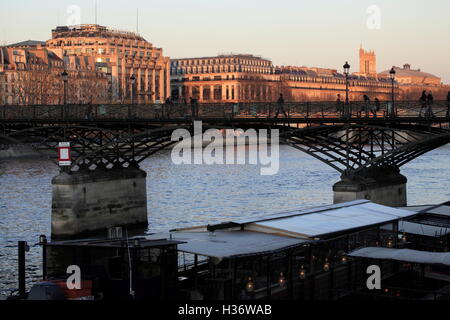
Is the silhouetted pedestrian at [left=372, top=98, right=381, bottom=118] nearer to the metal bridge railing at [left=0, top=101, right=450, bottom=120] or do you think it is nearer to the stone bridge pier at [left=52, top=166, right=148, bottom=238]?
the metal bridge railing at [left=0, top=101, right=450, bottom=120]

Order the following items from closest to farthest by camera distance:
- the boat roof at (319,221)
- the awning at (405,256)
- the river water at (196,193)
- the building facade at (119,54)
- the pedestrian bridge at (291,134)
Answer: the awning at (405,256) < the boat roof at (319,221) < the pedestrian bridge at (291,134) < the river water at (196,193) < the building facade at (119,54)

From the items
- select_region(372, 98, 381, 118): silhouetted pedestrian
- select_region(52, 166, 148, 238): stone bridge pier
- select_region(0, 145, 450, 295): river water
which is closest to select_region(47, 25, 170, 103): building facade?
select_region(0, 145, 450, 295): river water

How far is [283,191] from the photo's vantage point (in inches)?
2192

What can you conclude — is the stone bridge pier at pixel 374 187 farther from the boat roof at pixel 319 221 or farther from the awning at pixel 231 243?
the awning at pixel 231 243

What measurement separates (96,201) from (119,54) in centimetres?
14458

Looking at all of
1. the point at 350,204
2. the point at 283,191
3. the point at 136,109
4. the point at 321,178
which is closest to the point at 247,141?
the point at 321,178

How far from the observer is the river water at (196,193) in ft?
130

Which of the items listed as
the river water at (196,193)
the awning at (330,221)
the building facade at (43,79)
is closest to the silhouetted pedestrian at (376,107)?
the awning at (330,221)

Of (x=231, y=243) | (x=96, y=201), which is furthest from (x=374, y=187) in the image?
(x=231, y=243)

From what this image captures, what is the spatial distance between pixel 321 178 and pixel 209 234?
42.6 m

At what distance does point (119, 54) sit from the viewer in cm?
18175

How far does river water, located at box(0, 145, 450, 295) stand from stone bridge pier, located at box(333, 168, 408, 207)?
8383 mm

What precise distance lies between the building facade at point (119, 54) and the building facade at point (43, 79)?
10113 mm

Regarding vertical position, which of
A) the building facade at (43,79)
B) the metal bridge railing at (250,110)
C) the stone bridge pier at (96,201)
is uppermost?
the building facade at (43,79)
